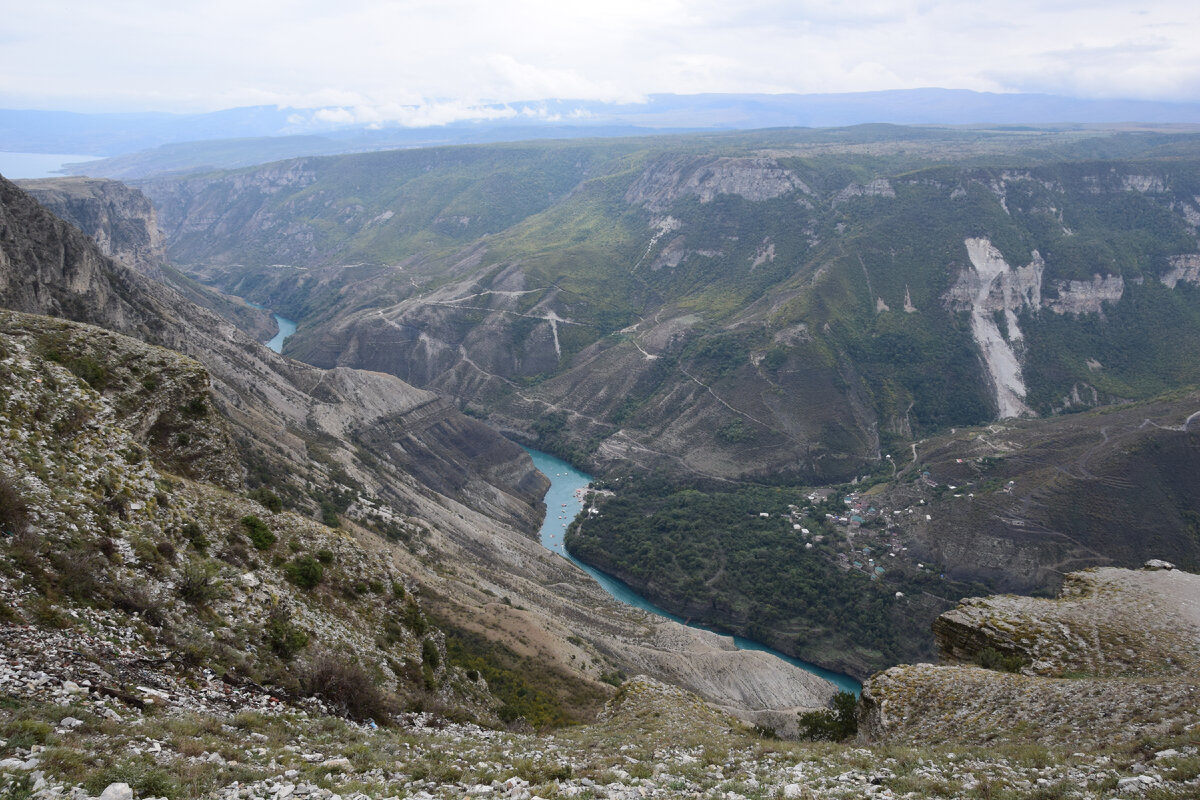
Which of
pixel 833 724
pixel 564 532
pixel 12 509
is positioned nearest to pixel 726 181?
pixel 564 532

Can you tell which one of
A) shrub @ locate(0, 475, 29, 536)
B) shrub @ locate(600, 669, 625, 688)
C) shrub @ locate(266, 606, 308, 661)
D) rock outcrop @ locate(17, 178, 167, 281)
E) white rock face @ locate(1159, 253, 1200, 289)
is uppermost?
rock outcrop @ locate(17, 178, 167, 281)

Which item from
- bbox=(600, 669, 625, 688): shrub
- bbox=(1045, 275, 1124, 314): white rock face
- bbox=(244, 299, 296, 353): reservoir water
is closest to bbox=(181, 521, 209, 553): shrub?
bbox=(600, 669, 625, 688): shrub

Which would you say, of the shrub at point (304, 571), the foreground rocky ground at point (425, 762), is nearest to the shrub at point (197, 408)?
the shrub at point (304, 571)

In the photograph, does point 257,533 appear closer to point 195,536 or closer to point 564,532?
point 195,536

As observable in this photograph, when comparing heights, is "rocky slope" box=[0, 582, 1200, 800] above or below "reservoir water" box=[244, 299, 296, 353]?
above

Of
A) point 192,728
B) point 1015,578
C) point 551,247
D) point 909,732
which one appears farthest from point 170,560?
point 551,247

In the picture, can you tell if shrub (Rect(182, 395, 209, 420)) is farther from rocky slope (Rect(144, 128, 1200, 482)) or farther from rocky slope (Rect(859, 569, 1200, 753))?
rocky slope (Rect(144, 128, 1200, 482))

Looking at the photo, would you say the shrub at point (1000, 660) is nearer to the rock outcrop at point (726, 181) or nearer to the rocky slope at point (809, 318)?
the rocky slope at point (809, 318)
